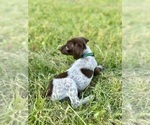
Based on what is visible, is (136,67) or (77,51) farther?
(136,67)

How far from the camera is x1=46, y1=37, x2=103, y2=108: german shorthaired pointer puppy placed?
1.77 metres

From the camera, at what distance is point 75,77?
1.82 meters

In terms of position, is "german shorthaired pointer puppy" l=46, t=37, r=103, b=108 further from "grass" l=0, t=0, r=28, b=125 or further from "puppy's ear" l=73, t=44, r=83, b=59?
"grass" l=0, t=0, r=28, b=125

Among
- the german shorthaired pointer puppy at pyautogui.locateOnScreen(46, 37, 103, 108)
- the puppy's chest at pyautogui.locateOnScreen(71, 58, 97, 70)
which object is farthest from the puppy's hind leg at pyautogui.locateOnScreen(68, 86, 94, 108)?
the puppy's chest at pyautogui.locateOnScreen(71, 58, 97, 70)

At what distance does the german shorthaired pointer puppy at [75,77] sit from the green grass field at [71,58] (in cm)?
4

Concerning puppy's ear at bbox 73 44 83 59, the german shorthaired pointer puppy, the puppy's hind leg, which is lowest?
the puppy's hind leg

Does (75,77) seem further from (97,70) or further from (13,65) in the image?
(13,65)

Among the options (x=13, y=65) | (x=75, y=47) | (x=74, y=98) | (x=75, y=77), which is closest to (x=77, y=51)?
(x=75, y=47)

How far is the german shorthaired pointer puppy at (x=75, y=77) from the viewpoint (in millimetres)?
1771

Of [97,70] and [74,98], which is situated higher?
[97,70]

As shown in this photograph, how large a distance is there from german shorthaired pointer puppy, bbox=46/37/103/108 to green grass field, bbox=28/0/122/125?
1.4 inches

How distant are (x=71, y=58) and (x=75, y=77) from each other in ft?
0.94

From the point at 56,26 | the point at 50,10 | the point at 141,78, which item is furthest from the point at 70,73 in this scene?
the point at 50,10

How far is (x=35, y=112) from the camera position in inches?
67.9
